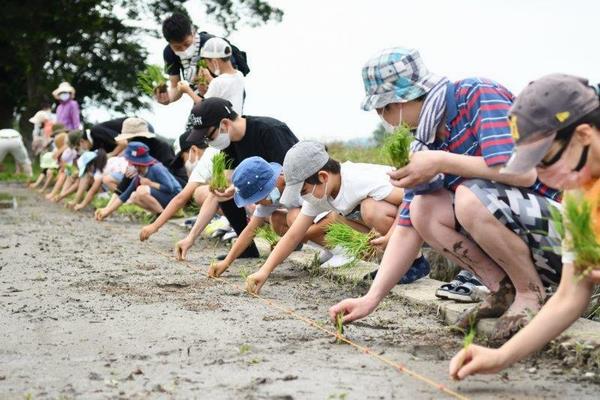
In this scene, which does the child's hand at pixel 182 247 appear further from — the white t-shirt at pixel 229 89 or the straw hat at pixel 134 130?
the straw hat at pixel 134 130

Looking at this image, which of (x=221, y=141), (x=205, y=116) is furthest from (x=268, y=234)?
(x=205, y=116)

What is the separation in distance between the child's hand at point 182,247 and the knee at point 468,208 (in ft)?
10.9

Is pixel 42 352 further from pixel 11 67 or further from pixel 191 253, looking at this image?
pixel 11 67

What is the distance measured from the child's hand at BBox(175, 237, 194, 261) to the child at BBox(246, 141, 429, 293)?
1.39 metres

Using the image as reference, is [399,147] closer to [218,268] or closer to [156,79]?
[218,268]

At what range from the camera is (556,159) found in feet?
9.29

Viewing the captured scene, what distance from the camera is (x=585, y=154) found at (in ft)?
9.27

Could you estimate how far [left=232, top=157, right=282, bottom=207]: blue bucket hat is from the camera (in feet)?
19.6

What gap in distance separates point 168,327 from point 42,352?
649mm

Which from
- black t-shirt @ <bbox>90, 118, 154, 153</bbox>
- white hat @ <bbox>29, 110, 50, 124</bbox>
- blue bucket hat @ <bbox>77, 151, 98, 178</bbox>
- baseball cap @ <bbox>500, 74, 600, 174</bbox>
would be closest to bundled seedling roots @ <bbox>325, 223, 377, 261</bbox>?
baseball cap @ <bbox>500, 74, 600, 174</bbox>

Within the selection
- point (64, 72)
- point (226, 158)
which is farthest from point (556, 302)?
point (64, 72)

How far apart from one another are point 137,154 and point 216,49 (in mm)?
3186

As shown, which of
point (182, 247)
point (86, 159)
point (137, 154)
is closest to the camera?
point (182, 247)

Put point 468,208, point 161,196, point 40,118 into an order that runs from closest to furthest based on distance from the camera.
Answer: point 468,208, point 161,196, point 40,118
